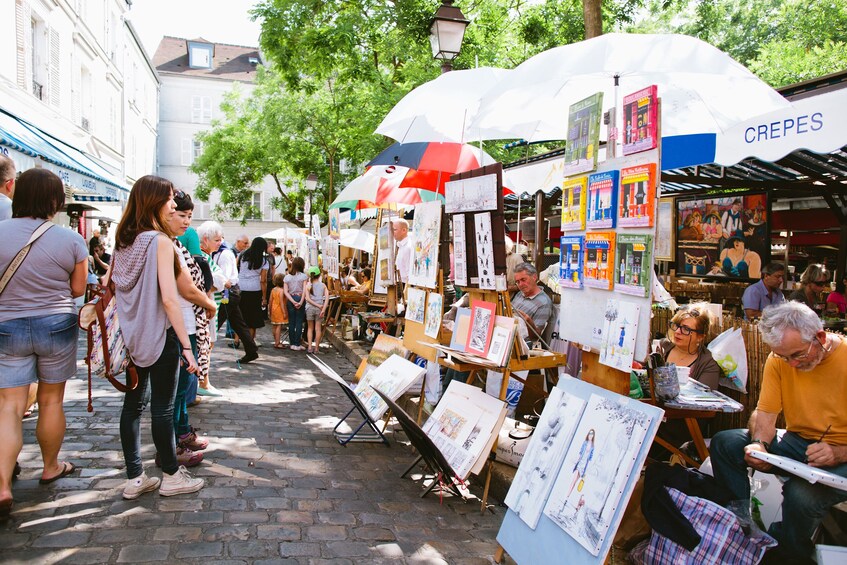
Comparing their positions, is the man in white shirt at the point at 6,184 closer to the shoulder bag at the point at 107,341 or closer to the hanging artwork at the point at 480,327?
the shoulder bag at the point at 107,341

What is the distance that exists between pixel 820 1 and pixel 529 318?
21402 mm

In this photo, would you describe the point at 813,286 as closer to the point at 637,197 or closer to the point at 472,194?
the point at 472,194

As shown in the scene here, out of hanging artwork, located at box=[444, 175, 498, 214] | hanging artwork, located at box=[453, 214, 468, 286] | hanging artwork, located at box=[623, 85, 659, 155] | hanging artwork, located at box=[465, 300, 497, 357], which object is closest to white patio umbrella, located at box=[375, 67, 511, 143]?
hanging artwork, located at box=[444, 175, 498, 214]

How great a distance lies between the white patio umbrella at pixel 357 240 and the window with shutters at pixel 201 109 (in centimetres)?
3831

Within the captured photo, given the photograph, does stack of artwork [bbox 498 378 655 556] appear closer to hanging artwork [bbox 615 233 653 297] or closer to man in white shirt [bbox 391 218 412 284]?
hanging artwork [bbox 615 233 653 297]

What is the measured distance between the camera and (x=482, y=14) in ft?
45.4

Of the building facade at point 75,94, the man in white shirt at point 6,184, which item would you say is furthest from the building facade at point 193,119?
the man in white shirt at point 6,184

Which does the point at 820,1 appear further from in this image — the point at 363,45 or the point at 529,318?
the point at 529,318

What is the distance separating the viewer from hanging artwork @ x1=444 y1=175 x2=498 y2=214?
14.7ft

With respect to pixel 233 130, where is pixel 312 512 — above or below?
below

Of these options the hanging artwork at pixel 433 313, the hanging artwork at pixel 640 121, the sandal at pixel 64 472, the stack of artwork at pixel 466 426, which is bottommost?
the sandal at pixel 64 472

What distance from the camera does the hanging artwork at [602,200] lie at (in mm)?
3422

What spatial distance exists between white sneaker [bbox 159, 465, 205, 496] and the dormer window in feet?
163

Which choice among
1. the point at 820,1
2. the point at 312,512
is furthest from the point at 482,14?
the point at 820,1
